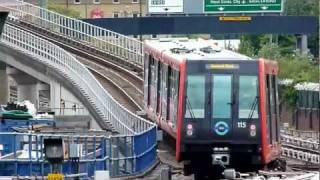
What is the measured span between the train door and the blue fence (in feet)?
9.55

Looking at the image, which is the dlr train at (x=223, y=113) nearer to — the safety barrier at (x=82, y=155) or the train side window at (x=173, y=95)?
the train side window at (x=173, y=95)

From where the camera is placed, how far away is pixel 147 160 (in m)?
33.9

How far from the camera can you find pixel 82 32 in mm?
67375

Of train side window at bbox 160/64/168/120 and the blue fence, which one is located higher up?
train side window at bbox 160/64/168/120

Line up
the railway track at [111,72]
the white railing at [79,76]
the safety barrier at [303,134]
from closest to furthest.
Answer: the white railing at [79,76], the safety barrier at [303,134], the railway track at [111,72]

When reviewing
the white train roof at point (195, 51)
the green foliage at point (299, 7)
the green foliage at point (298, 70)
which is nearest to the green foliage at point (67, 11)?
the green foliage at point (299, 7)

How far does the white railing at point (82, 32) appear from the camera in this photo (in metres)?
63.8

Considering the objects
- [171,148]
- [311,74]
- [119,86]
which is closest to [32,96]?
[119,86]

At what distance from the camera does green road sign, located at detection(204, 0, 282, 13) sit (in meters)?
65.1

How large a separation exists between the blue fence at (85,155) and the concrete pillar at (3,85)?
1197 inches

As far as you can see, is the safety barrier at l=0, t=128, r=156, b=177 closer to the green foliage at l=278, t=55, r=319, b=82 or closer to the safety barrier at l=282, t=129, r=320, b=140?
the safety barrier at l=282, t=129, r=320, b=140

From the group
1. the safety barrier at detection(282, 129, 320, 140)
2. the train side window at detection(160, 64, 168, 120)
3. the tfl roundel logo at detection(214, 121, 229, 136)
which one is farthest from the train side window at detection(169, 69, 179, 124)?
the safety barrier at detection(282, 129, 320, 140)

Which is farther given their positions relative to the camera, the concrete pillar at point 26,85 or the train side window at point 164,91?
the concrete pillar at point 26,85

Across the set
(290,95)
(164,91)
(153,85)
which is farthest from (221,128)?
(290,95)
